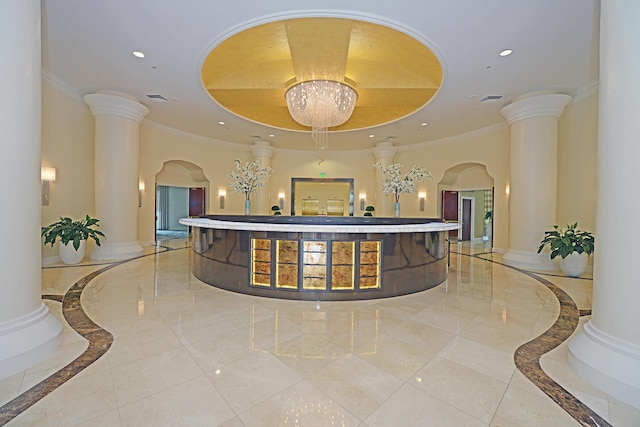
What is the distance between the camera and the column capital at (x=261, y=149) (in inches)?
417

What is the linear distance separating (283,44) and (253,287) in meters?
4.52

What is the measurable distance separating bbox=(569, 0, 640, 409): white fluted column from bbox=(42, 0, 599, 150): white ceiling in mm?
1905

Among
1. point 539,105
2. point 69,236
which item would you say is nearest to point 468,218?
point 539,105

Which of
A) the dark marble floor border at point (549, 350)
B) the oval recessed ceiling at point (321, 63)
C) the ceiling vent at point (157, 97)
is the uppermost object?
the oval recessed ceiling at point (321, 63)

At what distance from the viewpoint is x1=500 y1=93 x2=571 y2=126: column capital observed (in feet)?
18.9

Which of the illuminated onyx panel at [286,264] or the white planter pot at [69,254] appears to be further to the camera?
the white planter pot at [69,254]

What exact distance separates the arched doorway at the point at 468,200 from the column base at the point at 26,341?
10.4 meters

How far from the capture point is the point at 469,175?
1048 centimetres

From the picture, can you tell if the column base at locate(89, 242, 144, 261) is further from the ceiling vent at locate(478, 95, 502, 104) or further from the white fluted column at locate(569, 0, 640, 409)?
the ceiling vent at locate(478, 95, 502, 104)

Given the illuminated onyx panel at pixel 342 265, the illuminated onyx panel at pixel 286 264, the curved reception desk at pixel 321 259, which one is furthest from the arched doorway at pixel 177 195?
the illuminated onyx panel at pixel 342 265

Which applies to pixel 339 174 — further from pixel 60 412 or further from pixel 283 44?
pixel 60 412

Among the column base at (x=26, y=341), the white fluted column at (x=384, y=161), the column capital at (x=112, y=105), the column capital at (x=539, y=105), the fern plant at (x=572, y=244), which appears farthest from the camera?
the white fluted column at (x=384, y=161)

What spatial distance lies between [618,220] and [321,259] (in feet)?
9.10

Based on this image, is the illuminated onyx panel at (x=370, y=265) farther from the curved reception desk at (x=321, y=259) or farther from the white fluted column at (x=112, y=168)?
the white fluted column at (x=112, y=168)
